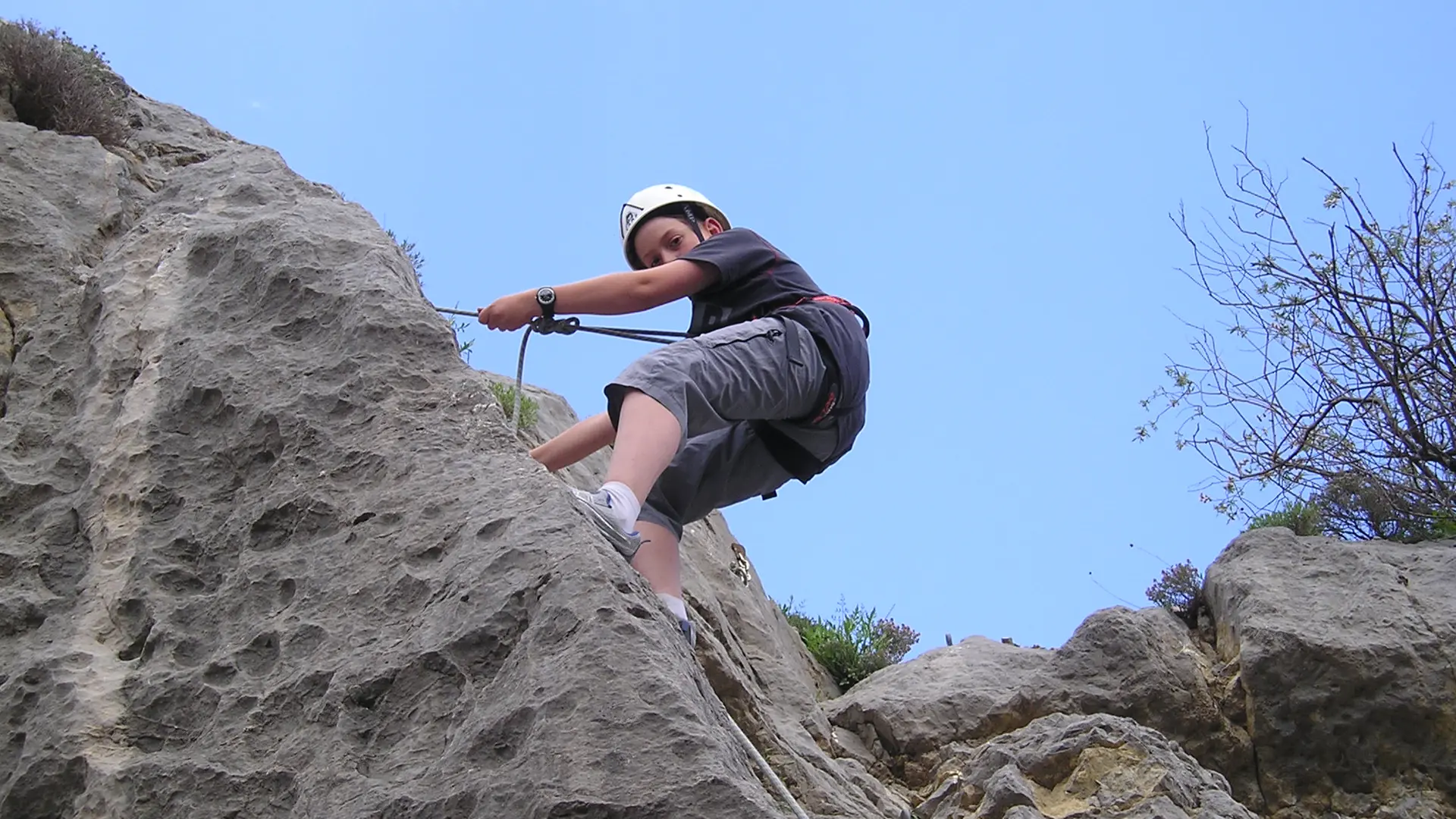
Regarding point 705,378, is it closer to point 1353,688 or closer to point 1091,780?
point 1091,780

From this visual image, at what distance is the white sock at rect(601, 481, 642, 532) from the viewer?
144 inches

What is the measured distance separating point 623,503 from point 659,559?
80cm

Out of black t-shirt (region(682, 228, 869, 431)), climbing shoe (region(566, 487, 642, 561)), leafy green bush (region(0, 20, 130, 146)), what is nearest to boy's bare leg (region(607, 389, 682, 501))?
climbing shoe (region(566, 487, 642, 561))

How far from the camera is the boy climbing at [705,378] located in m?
3.88

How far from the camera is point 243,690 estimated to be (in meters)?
3.29

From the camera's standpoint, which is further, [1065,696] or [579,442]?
[1065,696]

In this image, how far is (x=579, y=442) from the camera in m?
4.50

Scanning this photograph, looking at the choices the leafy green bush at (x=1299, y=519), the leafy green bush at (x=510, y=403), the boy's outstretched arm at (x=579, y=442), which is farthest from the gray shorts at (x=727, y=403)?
the leafy green bush at (x=1299, y=519)

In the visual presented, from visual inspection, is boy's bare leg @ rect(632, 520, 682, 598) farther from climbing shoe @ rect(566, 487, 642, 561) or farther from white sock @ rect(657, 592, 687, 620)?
climbing shoe @ rect(566, 487, 642, 561)

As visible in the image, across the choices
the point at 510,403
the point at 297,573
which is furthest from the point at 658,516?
the point at 510,403

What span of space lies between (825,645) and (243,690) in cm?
496

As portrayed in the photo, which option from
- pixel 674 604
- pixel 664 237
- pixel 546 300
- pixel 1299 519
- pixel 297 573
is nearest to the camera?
pixel 297 573

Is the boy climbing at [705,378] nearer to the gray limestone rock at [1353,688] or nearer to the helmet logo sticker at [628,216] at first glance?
→ the helmet logo sticker at [628,216]

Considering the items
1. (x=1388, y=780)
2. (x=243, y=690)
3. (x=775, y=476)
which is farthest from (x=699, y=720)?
(x=1388, y=780)
